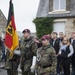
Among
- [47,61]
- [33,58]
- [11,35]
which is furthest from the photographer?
[11,35]

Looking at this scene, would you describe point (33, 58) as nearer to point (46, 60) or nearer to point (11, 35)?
point (46, 60)

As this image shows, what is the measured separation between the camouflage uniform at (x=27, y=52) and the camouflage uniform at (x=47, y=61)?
0.69 metres

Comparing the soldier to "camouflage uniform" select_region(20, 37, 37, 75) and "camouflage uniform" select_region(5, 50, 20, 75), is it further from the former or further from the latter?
"camouflage uniform" select_region(5, 50, 20, 75)

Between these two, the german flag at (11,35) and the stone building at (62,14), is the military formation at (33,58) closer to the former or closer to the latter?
the german flag at (11,35)

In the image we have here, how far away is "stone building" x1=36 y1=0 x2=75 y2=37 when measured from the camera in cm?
2538

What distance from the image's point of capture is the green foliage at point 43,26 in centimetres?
2592

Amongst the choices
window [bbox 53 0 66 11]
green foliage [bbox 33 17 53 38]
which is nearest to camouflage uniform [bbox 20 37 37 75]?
green foliage [bbox 33 17 53 38]

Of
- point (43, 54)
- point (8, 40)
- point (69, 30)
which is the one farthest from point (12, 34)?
point (69, 30)

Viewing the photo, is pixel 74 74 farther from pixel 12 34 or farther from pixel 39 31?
pixel 39 31

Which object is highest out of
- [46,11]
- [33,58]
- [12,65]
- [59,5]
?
[59,5]

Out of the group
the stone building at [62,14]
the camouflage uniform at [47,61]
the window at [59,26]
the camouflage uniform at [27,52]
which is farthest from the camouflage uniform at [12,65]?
the window at [59,26]

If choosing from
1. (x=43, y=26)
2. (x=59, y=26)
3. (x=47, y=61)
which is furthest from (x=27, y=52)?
(x=43, y=26)

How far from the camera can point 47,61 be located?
8172mm

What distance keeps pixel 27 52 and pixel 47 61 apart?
1.01 meters
